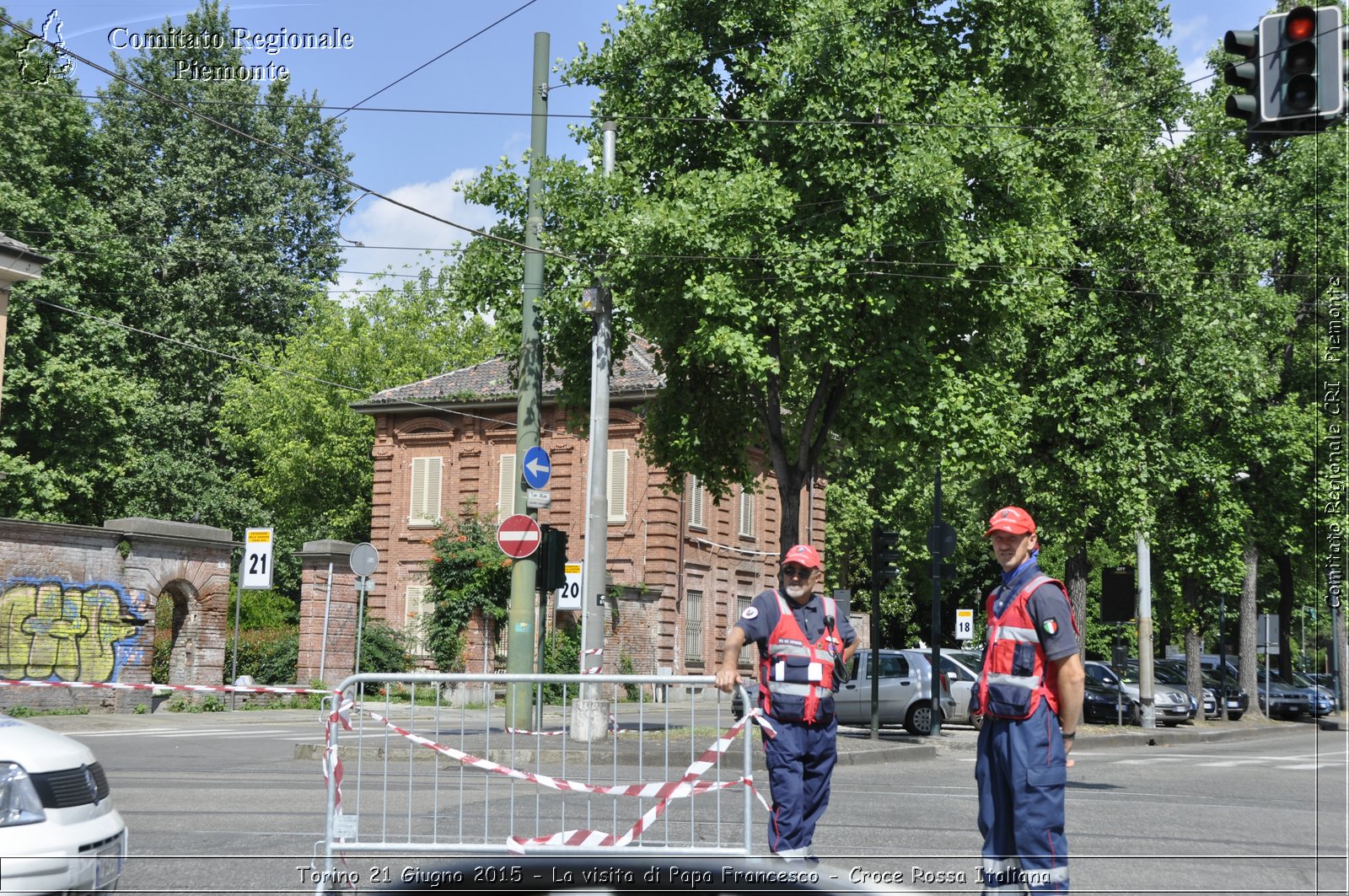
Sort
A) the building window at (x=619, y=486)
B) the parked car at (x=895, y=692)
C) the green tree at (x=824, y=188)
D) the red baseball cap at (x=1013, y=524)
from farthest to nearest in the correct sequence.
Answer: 1. the building window at (x=619, y=486)
2. the parked car at (x=895, y=692)
3. the green tree at (x=824, y=188)
4. the red baseball cap at (x=1013, y=524)

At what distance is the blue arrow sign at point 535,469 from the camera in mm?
18203

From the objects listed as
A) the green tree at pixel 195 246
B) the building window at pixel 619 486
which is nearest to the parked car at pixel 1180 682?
the building window at pixel 619 486

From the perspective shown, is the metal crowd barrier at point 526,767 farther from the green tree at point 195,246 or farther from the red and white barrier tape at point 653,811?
the green tree at point 195,246

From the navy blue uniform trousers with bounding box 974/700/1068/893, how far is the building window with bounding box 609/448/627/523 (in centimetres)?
3342

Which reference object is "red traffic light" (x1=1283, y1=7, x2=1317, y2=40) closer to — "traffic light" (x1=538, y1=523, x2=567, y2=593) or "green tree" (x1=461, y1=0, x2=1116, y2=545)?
"green tree" (x1=461, y1=0, x2=1116, y2=545)

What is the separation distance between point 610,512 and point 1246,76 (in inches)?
1218

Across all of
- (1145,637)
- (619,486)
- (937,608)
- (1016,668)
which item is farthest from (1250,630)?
(1016,668)

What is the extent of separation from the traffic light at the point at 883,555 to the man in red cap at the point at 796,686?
13897 millimetres

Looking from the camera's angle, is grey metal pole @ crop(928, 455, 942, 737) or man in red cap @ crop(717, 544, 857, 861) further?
grey metal pole @ crop(928, 455, 942, 737)

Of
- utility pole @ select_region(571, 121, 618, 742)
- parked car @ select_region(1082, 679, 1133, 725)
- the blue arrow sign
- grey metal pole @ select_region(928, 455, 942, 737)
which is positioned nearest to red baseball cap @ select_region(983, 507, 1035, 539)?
utility pole @ select_region(571, 121, 618, 742)

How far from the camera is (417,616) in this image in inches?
1519

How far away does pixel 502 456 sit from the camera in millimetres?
41875

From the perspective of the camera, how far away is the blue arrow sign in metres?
18.2

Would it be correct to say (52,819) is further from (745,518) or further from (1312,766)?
(745,518)
